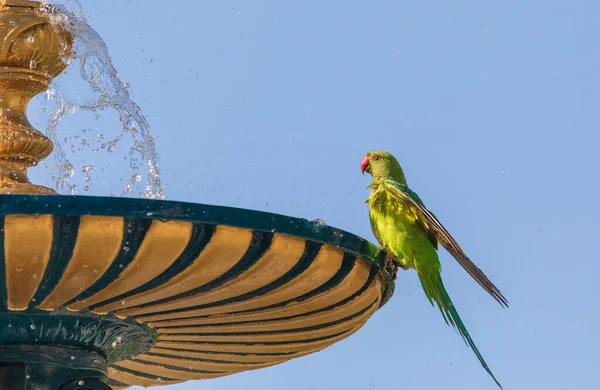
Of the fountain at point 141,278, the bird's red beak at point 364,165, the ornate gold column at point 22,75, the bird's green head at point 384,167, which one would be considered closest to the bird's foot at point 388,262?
the fountain at point 141,278

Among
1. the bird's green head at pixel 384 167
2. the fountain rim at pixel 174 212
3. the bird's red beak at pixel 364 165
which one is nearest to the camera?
the fountain rim at pixel 174 212

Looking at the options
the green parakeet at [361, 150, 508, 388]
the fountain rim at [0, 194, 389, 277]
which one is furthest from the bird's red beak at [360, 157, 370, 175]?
the fountain rim at [0, 194, 389, 277]

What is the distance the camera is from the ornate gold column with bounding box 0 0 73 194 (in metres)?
5.50

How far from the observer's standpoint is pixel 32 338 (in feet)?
16.2

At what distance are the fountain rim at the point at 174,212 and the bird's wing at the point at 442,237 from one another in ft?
3.02

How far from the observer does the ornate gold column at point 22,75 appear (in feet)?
18.1

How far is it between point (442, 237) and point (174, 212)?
2.01 meters

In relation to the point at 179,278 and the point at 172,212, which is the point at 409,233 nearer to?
the point at 179,278

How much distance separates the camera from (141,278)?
14.6ft

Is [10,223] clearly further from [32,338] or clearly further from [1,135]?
[1,135]

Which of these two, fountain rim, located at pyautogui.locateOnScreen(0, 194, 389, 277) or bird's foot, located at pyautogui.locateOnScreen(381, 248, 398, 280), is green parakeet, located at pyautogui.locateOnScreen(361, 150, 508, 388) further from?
fountain rim, located at pyautogui.locateOnScreen(0, 194, 389, 277)

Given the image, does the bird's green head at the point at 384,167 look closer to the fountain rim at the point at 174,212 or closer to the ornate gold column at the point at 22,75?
the ornate gold column at the point at 22,75

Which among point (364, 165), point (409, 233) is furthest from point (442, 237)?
point (364, 165)

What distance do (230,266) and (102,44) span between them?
8.04ft
